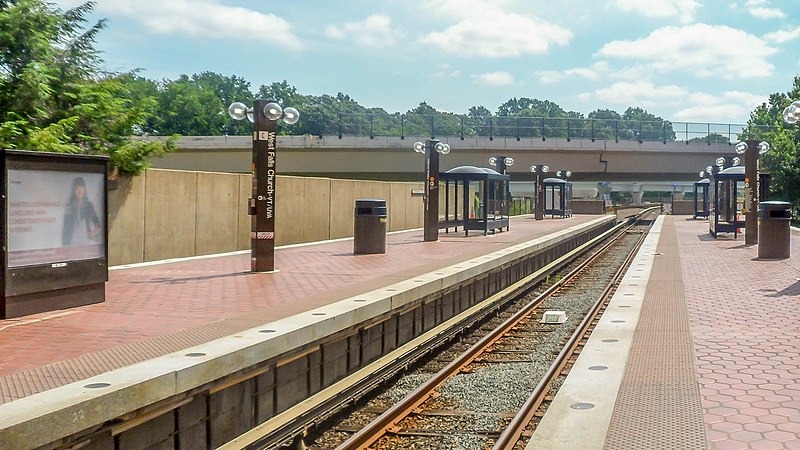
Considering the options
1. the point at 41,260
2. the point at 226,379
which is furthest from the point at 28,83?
the point at 226,379

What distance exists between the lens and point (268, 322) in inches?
321

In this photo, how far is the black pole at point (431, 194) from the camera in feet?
74.6

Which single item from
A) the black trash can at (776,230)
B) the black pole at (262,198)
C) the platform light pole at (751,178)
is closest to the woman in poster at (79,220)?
the black pole at (262,198)

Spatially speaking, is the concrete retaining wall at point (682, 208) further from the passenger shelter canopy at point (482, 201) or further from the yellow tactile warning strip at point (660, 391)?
the yellow tactile warning strip at point (660, 391)

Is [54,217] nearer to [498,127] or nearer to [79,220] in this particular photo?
[79,220]

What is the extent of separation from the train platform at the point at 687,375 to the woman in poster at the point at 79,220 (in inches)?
213

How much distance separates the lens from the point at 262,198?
13.6 meters

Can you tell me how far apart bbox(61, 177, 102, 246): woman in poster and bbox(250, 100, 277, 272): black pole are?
4316 millimetres

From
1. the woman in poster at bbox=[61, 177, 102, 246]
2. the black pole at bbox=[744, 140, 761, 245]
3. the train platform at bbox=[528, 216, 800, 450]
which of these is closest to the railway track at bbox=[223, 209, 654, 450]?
the train platform at bbox=[528, 216, 800, 450]

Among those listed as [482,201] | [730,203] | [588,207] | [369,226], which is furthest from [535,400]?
[588,207]

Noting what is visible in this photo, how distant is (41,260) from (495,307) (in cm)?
860

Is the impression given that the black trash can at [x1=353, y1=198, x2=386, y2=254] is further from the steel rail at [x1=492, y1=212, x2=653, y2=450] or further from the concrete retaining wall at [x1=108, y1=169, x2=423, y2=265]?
the steel rail at [x1=492, y1=212, x2=653, y2=450]

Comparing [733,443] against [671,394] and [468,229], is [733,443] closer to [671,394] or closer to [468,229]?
[671,394]

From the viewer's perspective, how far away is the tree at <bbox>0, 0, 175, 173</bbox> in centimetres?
1502
